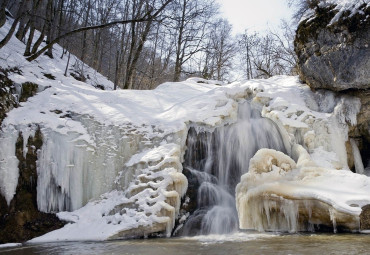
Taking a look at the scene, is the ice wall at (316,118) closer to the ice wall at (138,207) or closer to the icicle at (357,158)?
the icicle at (357,158)

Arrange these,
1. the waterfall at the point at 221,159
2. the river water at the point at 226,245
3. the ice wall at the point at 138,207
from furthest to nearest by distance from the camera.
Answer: the waterfall at the point at 221,159 → the ice wall at the point at 138,207 → the river water at the point at 226,245

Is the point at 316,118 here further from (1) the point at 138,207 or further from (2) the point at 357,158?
(1) the point at 138,207

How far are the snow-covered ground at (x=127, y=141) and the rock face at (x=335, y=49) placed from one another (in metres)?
0.54

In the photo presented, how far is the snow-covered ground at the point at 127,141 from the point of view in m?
6.50

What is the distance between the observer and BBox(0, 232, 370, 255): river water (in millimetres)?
4352

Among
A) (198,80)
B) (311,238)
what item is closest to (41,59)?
(198,80)

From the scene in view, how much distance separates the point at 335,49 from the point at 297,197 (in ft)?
16.1

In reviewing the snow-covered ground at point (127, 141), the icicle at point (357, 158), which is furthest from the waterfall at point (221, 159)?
the icicle at point (357, 158)

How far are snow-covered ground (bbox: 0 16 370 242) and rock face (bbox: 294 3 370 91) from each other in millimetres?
538

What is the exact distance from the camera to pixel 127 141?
779 centimetres

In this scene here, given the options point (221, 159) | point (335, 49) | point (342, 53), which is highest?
point (335, 49)

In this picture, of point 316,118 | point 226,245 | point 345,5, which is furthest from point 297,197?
point 345,5

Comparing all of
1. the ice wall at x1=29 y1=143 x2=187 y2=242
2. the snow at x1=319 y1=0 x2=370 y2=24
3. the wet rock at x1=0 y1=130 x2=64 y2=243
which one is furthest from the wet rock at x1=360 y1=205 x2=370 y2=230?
the wet rock at x1=0 y1=130 x2=64 y2=243

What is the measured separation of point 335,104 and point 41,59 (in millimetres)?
10540
